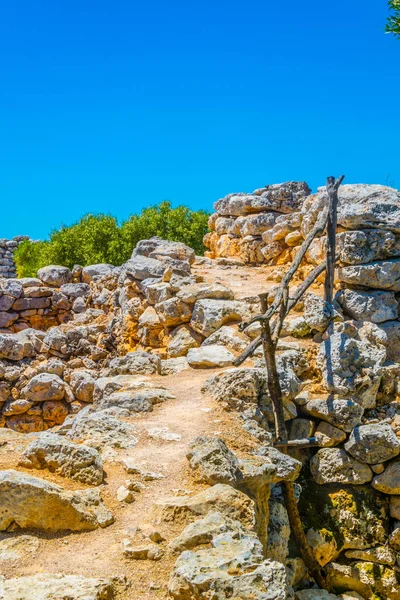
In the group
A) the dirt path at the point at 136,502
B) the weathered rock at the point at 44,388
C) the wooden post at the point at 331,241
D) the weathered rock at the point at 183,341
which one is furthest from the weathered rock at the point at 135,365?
the wooden post at the point at 331,241

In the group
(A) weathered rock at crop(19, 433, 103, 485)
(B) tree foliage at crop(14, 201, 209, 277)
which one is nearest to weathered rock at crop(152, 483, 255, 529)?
(A) weathered rock at crop(19, 433, 103, 485)

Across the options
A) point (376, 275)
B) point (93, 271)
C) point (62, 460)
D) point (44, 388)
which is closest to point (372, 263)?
point (376, 275)

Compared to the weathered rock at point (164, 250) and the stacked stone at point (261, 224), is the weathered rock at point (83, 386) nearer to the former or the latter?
the weathered rock at point (164, 250)

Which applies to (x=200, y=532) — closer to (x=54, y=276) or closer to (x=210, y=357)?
(x=210, y=357)

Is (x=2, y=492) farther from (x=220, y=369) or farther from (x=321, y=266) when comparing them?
(x=321, y=266)

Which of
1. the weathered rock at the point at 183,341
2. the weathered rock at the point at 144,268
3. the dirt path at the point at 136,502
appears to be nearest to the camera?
the dirt path at the point at 136,502

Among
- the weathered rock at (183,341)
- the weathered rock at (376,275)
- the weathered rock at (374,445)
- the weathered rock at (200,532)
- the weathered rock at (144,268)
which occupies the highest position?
the weathered rock at (144,268)

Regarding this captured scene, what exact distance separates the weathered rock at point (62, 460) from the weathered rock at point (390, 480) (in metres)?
5.35

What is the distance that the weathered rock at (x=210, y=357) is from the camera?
1007 centimetres

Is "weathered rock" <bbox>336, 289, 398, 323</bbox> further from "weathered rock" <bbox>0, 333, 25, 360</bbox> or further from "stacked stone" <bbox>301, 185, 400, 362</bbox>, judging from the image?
"weathered rock" <bbox>0, 333, 25, 360</bbox>

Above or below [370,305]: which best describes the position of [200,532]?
below

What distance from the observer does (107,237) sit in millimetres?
30156

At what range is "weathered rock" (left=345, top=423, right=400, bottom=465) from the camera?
342 inches

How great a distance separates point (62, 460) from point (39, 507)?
85cm
